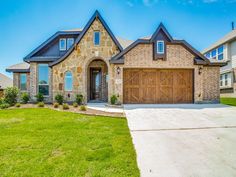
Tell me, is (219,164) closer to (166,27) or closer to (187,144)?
(187,144)

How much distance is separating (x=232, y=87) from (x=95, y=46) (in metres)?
18.9

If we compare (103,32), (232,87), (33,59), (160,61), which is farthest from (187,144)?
(232,87)

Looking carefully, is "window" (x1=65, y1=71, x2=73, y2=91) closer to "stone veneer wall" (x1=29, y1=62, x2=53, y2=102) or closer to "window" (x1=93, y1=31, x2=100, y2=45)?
"stone veneer wall" (x1=29, y1=62, x2=53, y2=102)

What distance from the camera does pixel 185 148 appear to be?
A: 4.25m

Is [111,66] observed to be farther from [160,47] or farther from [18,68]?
[18,68]

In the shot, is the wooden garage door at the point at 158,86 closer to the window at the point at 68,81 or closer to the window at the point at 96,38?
the window at the point at 96,38

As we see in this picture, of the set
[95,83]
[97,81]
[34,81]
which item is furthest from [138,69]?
[34,81]

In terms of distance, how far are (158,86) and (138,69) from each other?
2.07 metres

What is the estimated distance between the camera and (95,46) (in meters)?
13.4

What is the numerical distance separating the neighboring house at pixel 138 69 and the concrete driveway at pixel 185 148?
5.98 meters

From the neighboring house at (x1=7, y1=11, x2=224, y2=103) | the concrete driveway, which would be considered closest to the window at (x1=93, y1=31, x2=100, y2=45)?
the neighboring house at (x1=7, y1=11, x2=224, y2=103)

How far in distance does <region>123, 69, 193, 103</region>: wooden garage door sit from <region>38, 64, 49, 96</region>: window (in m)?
7.15

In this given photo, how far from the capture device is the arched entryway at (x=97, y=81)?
14719mm

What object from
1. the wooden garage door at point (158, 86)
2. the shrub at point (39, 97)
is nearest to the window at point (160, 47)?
the wooden garage door at point (158, 86)
